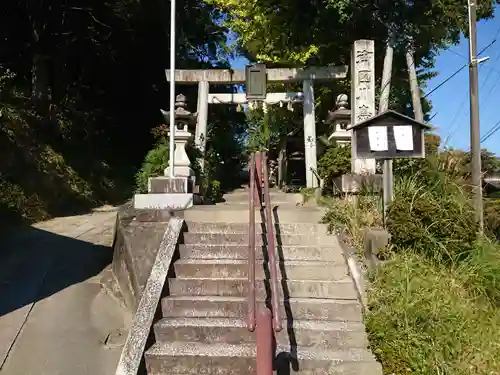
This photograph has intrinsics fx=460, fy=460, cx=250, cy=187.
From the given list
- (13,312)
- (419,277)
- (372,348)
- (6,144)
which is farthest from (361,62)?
(6,144)

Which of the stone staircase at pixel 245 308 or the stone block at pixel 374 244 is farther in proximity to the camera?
the stone block at pixel 374 244

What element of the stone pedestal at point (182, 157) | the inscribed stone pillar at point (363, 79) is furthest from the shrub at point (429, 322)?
the stone pedestal at point (182, 157)

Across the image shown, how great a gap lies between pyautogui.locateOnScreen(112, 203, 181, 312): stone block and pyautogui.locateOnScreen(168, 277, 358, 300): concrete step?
0.64 meters

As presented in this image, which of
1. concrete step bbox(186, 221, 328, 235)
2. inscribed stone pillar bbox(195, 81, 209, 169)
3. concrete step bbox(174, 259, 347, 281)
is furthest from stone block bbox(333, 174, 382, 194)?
inscribed stone pillar bbox(195, 81, 209, 169)

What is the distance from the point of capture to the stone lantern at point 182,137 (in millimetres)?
8297

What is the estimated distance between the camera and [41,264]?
266 inches

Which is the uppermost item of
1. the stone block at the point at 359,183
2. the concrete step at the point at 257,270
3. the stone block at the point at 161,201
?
the stone block at the point at 359,183

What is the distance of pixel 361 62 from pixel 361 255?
4.75 metres

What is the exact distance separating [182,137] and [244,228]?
371 centimetres

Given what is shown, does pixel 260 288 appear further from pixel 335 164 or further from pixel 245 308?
pixel 335 164

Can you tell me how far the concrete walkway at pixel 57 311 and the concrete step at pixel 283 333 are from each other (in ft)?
2.50

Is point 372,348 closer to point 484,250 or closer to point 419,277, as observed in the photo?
point 419,277

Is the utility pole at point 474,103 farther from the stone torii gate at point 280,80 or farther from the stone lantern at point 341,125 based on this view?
the stone torii gate at point 280,80

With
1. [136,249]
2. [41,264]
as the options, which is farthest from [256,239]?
[41,264]
